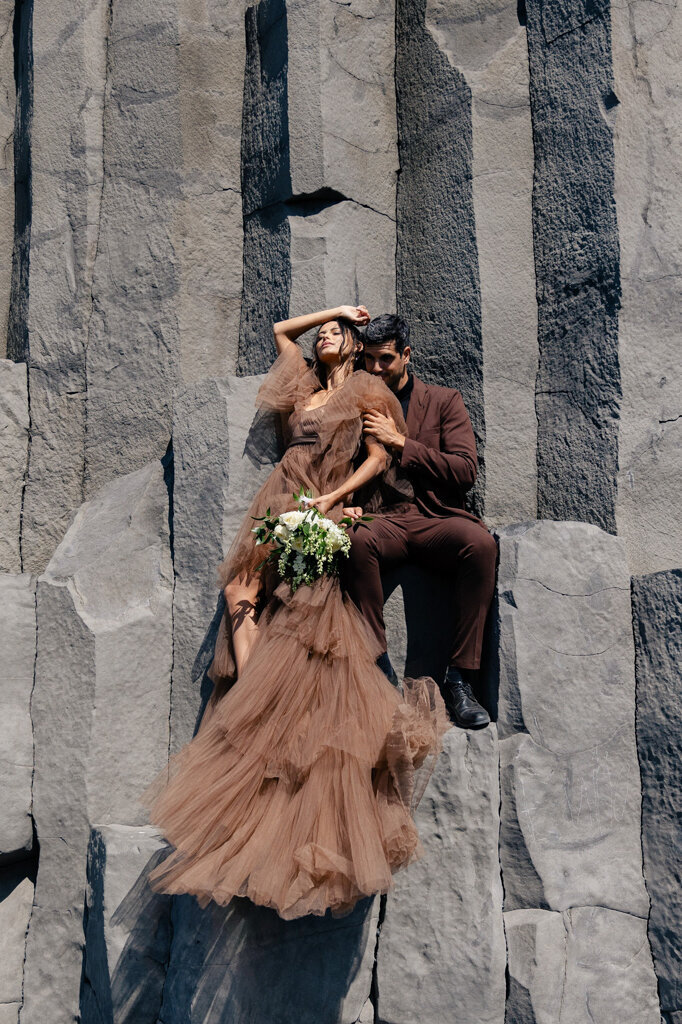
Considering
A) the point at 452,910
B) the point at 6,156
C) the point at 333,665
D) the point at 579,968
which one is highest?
the point at 6,156

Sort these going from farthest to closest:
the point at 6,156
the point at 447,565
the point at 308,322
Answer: the point at 6,156 → the point at 308,322 → the point at 447,565

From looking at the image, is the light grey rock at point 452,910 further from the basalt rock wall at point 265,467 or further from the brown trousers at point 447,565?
the brown trousers at point 447,565

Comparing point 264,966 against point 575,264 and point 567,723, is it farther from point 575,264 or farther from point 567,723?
point 575,264

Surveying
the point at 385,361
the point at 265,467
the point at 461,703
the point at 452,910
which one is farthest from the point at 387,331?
the point at 452,910

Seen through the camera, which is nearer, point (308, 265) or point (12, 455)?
point (308, 265)

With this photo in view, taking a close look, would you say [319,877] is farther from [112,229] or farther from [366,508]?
[112,229]

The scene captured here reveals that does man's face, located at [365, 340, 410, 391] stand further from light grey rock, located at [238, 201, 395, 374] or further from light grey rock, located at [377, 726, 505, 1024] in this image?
light grey rock, located at [377, 726, 505, 1024]

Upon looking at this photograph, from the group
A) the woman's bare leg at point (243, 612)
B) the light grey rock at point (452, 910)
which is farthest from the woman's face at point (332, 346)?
the light grey rock at point (452, 910)

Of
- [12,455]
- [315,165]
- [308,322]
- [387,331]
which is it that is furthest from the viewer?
[12,455]

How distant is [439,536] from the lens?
4.88m

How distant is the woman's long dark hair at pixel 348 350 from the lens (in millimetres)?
5258

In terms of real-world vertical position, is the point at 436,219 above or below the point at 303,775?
above

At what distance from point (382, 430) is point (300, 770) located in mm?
1552

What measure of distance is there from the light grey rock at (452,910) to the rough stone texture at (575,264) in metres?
1.35
